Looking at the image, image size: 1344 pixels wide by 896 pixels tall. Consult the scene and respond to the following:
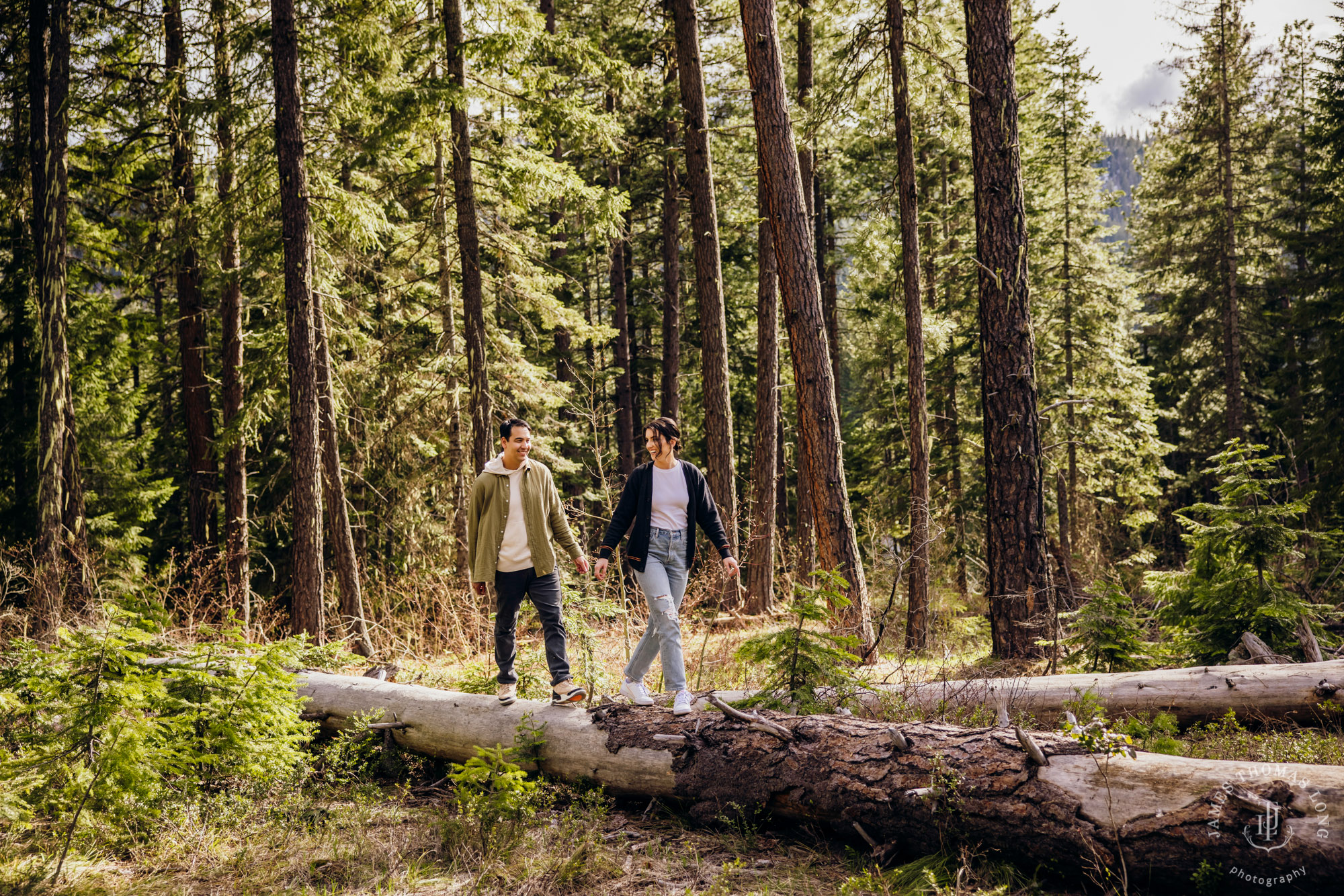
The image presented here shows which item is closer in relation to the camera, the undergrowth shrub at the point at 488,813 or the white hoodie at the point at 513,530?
the undergrowth shrub at the point at 488,813

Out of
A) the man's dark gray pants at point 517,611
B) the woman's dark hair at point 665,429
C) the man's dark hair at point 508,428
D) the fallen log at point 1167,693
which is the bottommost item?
the fallen log at point 1167,693

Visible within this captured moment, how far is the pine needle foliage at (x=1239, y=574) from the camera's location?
268 inches

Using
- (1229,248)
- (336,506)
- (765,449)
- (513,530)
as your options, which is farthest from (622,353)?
(513,530)

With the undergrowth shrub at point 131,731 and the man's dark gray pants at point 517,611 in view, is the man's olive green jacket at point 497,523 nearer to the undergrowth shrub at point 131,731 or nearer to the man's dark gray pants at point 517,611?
the man's dark gray pants at point 517,611

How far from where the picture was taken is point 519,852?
452 centimetres

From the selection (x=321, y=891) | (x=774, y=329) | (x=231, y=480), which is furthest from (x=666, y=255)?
(x=321, y=891)

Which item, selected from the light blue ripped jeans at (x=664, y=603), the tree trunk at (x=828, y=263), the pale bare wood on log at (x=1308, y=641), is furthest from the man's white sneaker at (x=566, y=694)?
the tree trunk at (x=828, y=263)

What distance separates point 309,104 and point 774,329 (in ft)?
26.5

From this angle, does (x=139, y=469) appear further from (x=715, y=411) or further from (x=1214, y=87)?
(x=1214, y=87)

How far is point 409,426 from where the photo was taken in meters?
15.0

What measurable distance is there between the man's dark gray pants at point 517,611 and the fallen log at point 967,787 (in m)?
0.34

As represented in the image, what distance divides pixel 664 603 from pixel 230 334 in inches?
504

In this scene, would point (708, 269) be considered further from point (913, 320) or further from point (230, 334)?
point (230, 334)

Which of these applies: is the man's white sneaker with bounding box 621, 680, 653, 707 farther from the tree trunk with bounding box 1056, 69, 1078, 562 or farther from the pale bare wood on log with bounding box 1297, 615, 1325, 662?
the tree trunk with bounding box 1056, 69, 1078, 562
